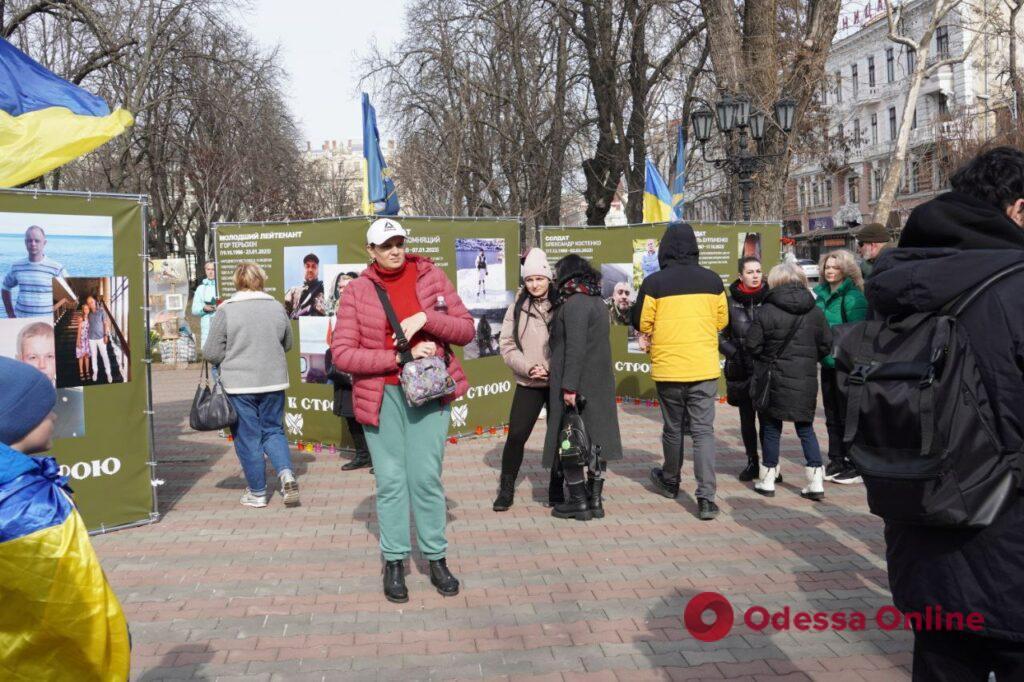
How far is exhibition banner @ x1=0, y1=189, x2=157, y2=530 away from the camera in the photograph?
19.6 feet

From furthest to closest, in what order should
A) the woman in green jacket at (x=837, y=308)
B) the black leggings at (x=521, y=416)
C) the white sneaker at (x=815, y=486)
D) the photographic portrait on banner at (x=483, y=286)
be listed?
1. the photographic portrait on banner at (x=483, y=286)
2. the woman in green jacket at (x=837, y=308)
3. the white sneaker at (x=815, y=486)
4. the black leggings at (x=521, y=416)

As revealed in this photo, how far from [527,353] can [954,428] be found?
179 inches

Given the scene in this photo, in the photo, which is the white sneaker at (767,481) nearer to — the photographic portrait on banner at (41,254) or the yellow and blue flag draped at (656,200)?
Answer: the photographic portrait on banner at (41,254)

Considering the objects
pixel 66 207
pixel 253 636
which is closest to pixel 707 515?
pixel 253 636

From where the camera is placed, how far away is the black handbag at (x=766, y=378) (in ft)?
22.3

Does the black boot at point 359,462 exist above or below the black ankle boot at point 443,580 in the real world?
above

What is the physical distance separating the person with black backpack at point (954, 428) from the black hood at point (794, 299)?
4377 mm

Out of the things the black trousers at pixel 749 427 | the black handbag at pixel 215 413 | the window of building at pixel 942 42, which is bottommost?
the black trousers at pixel 749 427

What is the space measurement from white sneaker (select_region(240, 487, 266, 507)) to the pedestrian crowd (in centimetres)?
1

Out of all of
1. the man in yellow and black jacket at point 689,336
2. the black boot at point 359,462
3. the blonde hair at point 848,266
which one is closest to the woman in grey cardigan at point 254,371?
the black boot at point 359,462

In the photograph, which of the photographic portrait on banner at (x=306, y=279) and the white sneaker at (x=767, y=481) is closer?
the white sneaker at (x=767, y=481)

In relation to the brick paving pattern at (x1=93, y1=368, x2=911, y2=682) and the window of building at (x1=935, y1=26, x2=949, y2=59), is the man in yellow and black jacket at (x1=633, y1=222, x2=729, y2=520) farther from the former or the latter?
the window of building at (x1=935, y1=26, x2=949, y2=59)

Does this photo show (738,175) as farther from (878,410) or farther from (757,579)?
(878,410)

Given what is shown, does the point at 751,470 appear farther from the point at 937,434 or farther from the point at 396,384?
the point at 937,434
